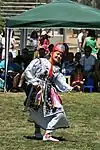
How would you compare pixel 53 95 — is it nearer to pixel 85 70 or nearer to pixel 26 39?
pixel 85 70

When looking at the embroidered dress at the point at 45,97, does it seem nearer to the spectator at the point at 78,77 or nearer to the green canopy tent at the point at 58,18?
the green canopy tent at the point at 58,18

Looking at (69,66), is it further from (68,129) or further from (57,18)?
(68,129)

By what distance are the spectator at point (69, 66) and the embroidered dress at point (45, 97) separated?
6.96 metres

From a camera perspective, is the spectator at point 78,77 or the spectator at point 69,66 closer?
the spectator at point 78,77

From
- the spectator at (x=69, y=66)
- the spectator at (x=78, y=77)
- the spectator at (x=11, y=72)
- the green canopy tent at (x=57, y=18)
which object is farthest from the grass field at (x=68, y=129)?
the green canopy tent at (x=57, y=18)

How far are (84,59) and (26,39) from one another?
371 centimetres

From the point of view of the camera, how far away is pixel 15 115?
1141cm

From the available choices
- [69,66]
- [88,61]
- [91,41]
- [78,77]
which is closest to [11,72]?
[69,66]

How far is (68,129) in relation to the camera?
32.7 feet

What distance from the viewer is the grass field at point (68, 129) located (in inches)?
333

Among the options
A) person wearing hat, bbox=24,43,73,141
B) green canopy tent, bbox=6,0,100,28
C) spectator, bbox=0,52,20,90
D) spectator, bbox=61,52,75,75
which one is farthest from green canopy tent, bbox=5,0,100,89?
person wearing hat, bbox=24,43,73,141

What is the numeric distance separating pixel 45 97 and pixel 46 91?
0.30 ft

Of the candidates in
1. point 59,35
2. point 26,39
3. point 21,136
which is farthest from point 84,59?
point 59,35

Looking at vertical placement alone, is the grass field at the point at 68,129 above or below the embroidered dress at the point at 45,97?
below
